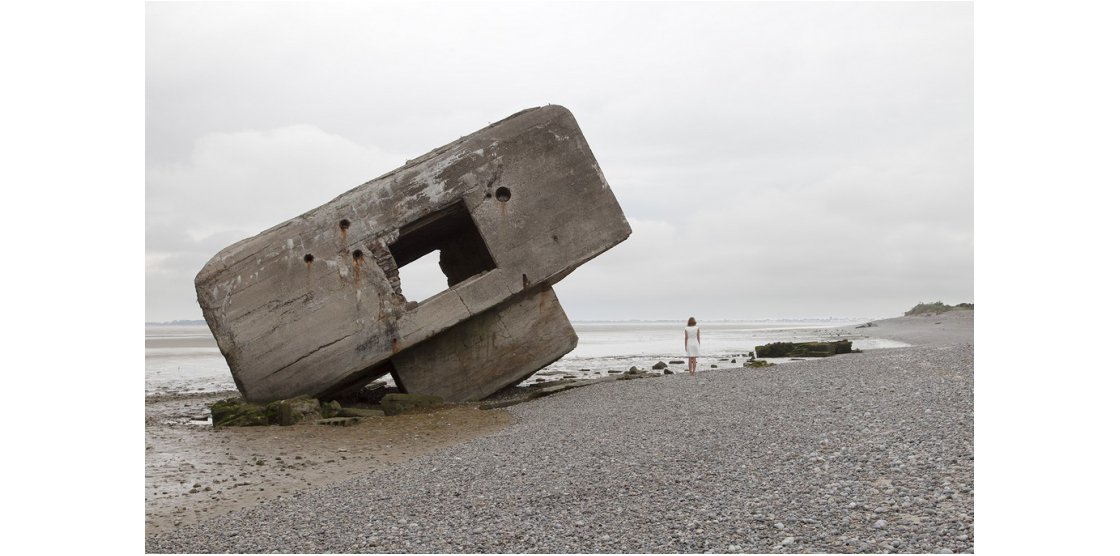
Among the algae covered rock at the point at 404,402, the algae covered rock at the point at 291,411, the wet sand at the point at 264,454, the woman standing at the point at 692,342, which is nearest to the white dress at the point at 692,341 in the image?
the woman standing at the point at 692,342

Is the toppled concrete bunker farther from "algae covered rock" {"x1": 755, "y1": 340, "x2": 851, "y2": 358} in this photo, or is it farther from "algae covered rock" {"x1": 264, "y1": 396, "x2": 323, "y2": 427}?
"algae covered rock" {"x1": 755, "y1": 340, "x2": 851, "y2": 358}

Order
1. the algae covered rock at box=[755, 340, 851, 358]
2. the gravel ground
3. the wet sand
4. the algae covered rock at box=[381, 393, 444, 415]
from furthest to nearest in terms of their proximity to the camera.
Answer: the algae covered rock at box=[755, 340, 851, 358]
the algae covered rock at box=[381, 393, 444, 415]
the wet sand
the gravel ground

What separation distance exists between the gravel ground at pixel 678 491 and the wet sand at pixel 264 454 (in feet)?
1.41

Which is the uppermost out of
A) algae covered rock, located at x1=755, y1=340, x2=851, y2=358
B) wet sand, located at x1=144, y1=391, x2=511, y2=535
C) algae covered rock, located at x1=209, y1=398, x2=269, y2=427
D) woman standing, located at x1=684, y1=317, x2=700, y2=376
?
woman standing, located at x1=684, y1=317, x2=700, y2=376

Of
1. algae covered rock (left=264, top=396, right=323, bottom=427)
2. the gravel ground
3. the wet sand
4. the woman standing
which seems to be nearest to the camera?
the gravel ground

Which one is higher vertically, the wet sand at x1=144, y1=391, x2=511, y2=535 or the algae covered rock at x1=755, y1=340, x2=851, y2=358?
the algae covered rock at x1=755, y1=340, x2=851, y2=358

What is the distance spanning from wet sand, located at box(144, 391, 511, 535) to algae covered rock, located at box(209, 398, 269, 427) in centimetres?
11

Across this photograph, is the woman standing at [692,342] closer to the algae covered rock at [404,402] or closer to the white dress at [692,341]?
the white dress at [692,341]

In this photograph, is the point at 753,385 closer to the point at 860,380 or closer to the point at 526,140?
the point at 860,380

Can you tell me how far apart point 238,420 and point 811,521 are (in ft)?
24.4

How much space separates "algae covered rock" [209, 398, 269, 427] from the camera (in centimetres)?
950

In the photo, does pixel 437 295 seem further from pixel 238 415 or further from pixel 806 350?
pixel 806 350

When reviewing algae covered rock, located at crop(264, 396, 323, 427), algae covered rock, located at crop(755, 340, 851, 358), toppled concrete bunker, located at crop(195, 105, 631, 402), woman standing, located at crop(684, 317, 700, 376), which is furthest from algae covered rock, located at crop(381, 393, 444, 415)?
algae covered rock, located at crop(755, 340, 851, 358)

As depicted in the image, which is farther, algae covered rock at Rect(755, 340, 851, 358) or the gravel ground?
algae covered rock at Rect(755, 340, 851, 358)
